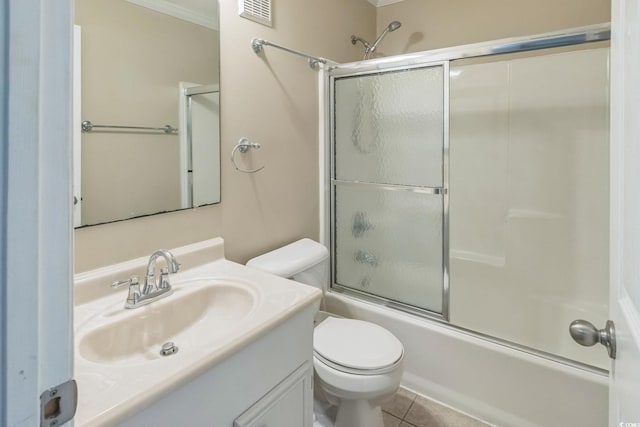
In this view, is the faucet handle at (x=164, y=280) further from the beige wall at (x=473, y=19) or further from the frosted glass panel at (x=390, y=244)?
the beige wall at (x=473, y=19)

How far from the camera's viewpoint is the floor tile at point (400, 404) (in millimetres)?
1776

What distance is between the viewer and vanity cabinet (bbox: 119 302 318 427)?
2.55ft

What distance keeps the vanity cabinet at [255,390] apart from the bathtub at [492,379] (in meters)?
0.91

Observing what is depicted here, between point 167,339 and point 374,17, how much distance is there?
2483mm

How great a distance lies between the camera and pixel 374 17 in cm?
254

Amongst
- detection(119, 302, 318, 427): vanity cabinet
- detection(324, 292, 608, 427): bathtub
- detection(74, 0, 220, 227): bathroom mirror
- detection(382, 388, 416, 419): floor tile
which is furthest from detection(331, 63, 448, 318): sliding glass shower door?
detection(119, 302, 318, 427): vanity cabinet

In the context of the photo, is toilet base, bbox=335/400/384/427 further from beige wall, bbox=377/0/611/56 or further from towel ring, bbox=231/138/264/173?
beige wall, bbox=377/0/611/56

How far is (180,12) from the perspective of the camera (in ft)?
4.38

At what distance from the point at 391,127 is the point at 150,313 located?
1.61 metres

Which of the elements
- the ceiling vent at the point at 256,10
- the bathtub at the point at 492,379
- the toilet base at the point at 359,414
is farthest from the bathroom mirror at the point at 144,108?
the bathtub at the point at 492,379

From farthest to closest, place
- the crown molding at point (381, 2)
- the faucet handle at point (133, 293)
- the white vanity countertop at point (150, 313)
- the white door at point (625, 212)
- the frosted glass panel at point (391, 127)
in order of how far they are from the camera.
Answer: the crown molding at point (381, 2) < the frosted glass panel at point (391, 127) < the faucet handle at point (133, 293) < the white vanity countertop at point (150, 313) < the white door at point (625, 212)

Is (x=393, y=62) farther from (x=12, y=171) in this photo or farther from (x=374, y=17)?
(x=12, y=171)

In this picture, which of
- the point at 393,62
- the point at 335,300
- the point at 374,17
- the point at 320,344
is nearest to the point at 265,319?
the point at 320,344

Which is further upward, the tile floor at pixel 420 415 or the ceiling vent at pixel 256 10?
the ceiling vent at pixel 256 10
